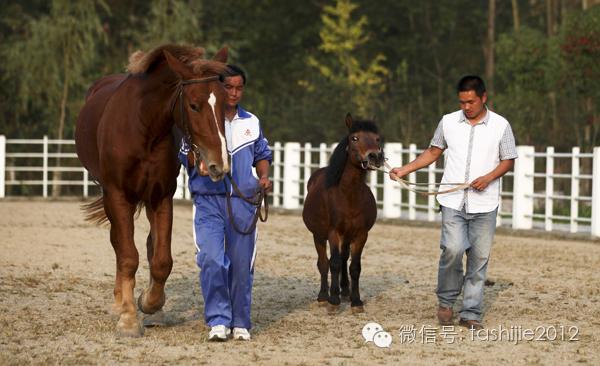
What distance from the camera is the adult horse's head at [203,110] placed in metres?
7.57

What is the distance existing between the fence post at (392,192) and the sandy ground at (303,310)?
4.78 meters

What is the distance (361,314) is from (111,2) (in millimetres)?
35995

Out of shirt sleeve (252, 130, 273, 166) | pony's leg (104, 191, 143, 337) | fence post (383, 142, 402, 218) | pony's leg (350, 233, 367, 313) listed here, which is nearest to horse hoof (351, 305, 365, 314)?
pony's leg (350, 233, 367, 313)

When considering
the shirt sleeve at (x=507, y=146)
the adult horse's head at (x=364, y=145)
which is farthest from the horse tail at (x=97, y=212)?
the shirt sleeve at (x=507, y=146)

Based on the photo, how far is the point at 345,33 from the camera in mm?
42688

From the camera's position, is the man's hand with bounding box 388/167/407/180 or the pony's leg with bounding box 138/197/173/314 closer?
the pony's leg with bounding box 138/197/173/314

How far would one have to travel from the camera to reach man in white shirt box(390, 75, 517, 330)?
8922mm

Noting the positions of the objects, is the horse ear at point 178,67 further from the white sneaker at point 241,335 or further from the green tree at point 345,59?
the green tree at point 345,59

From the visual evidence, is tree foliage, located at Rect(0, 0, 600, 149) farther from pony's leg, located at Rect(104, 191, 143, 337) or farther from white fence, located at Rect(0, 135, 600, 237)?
pony's leg, located at Rect(104, 191, 143, 337)

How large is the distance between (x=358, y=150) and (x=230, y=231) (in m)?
2.19

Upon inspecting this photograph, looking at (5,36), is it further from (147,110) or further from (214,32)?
(147,110)

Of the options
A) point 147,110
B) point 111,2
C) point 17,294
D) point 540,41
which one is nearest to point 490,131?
point 147,110

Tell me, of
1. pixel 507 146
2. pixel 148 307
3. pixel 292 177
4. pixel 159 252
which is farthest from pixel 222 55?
pixel 292 177

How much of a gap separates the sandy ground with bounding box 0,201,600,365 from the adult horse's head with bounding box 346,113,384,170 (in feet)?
4.14
